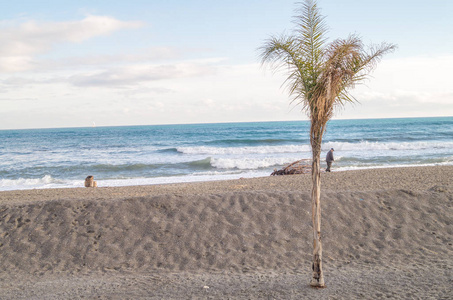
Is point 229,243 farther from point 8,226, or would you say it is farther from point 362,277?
point 8,226

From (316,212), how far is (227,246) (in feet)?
10.1

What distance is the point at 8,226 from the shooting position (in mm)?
8969

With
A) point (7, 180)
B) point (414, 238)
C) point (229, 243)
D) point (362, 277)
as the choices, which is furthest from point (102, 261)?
point (7, 180)

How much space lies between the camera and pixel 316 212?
18.9 ft

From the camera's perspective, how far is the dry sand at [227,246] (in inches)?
251

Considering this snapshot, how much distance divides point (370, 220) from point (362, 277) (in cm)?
279

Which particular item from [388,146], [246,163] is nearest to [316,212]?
[246,163]

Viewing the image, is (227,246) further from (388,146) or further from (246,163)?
(388,146)

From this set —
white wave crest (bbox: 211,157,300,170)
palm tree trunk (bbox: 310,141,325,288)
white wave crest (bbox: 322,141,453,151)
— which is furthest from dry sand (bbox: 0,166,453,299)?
white wave crest (bbox: 322,141,453,151)

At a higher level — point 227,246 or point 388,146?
point 388,146

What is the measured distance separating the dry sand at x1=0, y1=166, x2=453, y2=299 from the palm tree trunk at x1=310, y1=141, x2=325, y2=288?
0.24 m

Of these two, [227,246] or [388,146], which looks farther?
[388,146]

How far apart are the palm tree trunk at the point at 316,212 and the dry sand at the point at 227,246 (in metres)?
0.24

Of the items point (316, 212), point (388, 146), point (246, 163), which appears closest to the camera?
point (316, 212)
